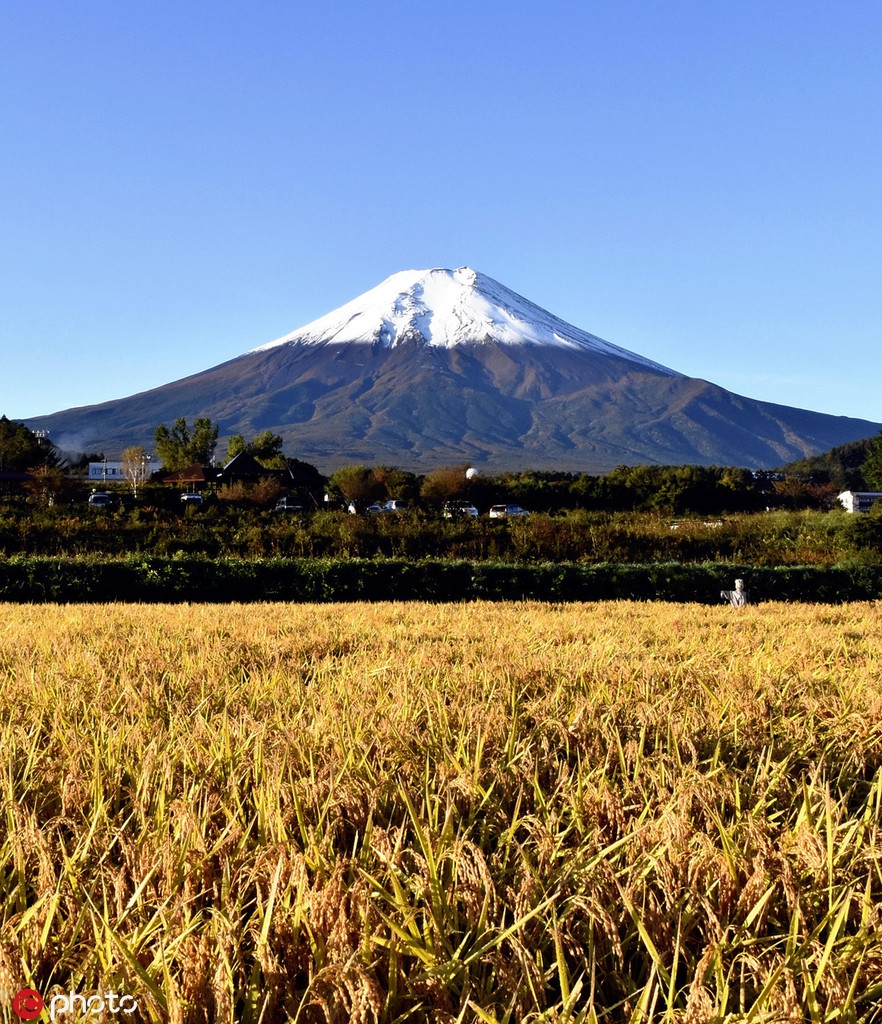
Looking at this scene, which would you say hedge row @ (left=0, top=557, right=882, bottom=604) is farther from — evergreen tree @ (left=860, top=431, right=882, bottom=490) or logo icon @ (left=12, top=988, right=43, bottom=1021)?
evergreen tree @ (left=860, top=431, right=882, bottom=490)

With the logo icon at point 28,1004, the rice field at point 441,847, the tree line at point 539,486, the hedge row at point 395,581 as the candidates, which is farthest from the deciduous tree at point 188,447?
the logo icon at point 28,1004

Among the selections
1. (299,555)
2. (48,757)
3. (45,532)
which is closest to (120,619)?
(48,757)

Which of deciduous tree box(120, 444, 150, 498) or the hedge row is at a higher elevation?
deciduous tree box(120, 444, 150, 498)

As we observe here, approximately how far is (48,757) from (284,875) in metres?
1.27

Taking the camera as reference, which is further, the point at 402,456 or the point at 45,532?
the point at 402,456

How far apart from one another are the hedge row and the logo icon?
14539mm

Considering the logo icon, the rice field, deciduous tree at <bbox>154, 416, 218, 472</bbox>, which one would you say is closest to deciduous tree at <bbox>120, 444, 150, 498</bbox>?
deciduous tree at <bbox>154, 416, 218, 472</bbox>

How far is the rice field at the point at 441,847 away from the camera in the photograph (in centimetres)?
156

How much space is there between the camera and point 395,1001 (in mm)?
1531

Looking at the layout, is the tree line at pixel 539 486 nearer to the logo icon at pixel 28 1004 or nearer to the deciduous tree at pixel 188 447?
the deciduous tree at pixel 188 447

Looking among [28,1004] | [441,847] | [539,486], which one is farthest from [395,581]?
[539,486]

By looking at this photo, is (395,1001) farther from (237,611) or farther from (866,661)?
(237,611)

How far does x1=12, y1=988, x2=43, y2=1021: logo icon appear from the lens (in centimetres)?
146

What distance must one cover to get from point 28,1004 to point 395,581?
1510 centimetres
